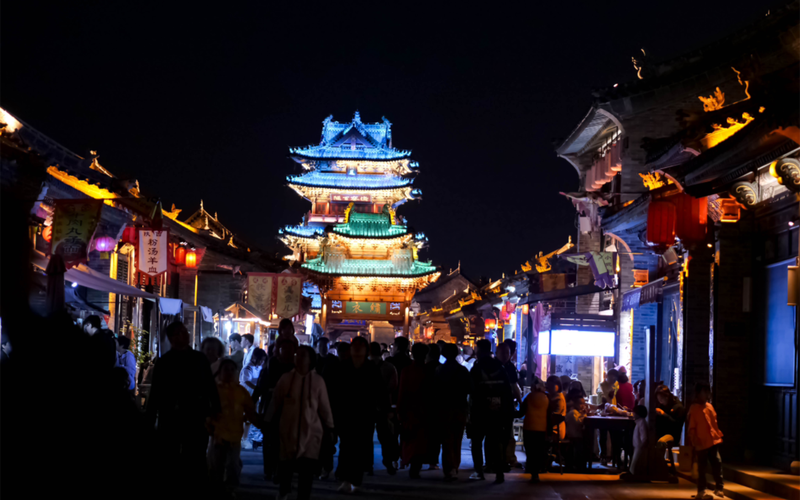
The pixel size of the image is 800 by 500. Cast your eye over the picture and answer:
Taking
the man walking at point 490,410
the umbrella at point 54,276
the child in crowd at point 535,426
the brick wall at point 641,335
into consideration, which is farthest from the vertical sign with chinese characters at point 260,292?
the child in crowd at point 535,426

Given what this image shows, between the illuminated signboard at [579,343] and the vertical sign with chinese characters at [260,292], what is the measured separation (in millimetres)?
11645

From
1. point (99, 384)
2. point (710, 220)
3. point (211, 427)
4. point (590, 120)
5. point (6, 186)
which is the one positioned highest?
point (590, 120)

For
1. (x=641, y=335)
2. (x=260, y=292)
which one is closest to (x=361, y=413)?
(x=641, y=335)

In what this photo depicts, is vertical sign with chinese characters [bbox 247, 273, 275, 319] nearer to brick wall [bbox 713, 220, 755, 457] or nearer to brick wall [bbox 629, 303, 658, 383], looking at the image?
brick wall [bbox 629, 303, 658, 383]

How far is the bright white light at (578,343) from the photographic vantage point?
20891mm

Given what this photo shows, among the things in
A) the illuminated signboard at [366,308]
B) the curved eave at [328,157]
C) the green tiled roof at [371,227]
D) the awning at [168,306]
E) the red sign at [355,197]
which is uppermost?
the curved eave at [328,157]

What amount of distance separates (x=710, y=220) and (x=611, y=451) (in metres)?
4.29

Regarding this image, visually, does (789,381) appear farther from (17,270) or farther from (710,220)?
(17,270)

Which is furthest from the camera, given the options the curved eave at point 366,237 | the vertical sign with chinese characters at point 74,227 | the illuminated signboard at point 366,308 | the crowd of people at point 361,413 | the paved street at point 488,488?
the illuminated signboard at point 366,308

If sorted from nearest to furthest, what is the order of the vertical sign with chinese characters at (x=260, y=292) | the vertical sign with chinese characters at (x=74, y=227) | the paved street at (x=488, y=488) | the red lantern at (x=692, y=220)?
the paved street at (x=488, y=488)
the red lantern at (x=692, y=220)
the vertical sign with chinese characters at (x=74, y=227)
the vertical sign with chinese characters at (x=260, y=292)

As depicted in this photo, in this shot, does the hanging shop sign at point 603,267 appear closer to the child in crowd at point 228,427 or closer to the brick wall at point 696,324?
the brick wall at point 696,324

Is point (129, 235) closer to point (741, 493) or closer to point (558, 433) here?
point (558, 433)

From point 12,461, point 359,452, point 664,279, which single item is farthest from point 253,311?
point 12,461

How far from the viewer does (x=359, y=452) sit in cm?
1052
